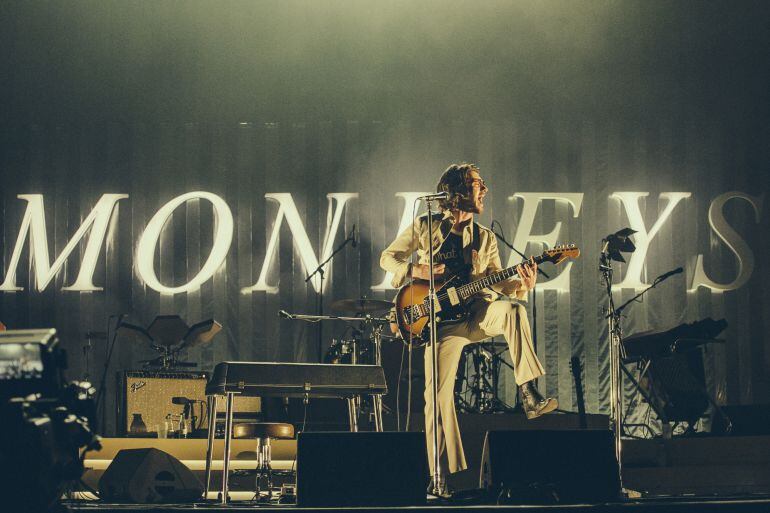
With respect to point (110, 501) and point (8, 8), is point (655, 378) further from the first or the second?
point (8, 8)

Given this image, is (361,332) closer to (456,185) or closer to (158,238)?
(158,238)

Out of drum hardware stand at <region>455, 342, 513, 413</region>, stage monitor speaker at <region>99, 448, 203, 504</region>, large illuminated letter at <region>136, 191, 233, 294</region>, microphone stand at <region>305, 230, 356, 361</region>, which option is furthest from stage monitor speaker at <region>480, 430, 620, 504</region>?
large illuminated letter at <region>136, 191, 233, 294</region>

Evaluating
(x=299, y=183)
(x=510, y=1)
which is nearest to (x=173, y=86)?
(x=299, y=183)

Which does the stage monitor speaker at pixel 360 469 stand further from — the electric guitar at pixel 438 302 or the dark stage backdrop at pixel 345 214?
the dark stage backdrop at pixel 345 214

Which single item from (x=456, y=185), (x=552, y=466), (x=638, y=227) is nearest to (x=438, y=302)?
(x=456, y=185)

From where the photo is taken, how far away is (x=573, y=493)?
4117mm

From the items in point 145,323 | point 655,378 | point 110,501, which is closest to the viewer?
point 110,501

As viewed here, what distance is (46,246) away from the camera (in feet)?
30.5

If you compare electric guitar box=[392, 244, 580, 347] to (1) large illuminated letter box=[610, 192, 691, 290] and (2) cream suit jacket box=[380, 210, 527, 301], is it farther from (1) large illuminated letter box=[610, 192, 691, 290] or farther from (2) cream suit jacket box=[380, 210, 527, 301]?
(1) large illuminated letter box=[610, 192, 691, 290]

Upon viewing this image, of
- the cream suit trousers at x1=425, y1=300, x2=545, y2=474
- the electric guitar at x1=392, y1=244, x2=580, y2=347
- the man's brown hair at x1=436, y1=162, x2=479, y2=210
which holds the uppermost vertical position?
the man's brown hair at x1=436, y1=162, x2=479, y2=210

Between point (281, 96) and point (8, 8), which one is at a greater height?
point (8, 8)

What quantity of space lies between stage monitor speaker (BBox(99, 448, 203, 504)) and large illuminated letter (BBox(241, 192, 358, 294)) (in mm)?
4246

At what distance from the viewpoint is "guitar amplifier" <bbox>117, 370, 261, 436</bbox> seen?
790 cm

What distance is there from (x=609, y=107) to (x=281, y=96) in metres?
3.46
